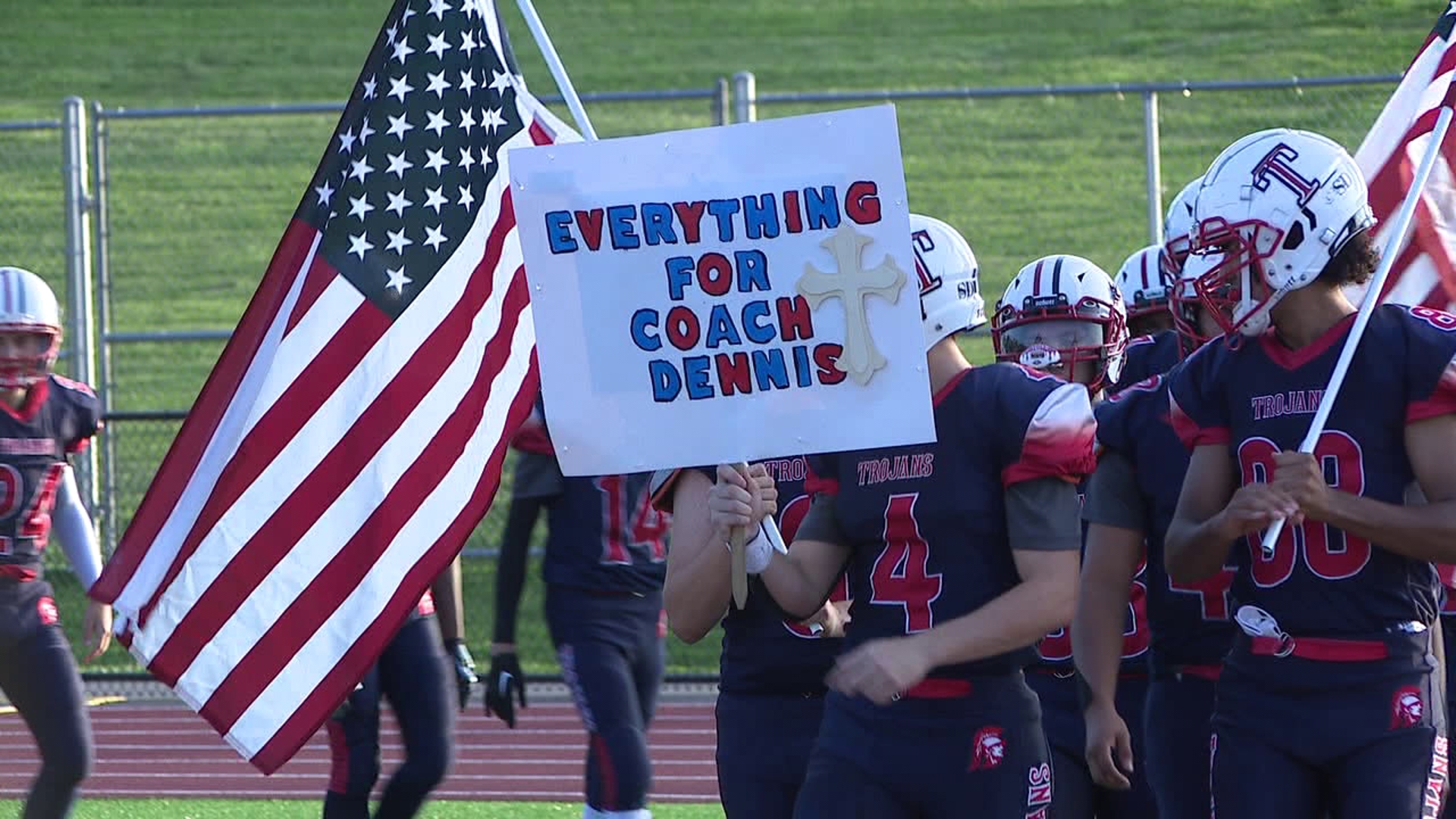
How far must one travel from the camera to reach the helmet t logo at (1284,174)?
457 cm

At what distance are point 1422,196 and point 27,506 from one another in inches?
185

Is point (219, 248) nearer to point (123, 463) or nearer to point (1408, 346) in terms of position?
point (123, 463)

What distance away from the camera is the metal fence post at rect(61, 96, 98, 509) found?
1250cm

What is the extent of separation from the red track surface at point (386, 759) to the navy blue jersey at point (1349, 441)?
534 cm

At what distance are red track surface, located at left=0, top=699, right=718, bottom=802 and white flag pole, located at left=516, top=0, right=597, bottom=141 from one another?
5.08m

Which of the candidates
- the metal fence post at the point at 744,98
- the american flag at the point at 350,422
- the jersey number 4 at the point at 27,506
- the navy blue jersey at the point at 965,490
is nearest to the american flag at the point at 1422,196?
the navy blue jersey at the point at 965,490

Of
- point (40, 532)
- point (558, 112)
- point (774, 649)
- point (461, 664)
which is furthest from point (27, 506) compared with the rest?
point (558, 112)

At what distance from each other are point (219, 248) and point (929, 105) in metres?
8.47

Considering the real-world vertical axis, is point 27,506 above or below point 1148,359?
below

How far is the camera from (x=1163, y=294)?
23.9 feet

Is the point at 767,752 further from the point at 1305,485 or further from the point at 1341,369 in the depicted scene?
the point at 1341,369

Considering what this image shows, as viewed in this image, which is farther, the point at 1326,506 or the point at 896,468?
the point at 896,468

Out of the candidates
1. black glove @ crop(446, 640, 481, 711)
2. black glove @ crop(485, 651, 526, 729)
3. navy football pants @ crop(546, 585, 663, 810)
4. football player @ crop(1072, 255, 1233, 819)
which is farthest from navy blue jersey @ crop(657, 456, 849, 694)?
black glove @ crop(446, 640, 481, 711)

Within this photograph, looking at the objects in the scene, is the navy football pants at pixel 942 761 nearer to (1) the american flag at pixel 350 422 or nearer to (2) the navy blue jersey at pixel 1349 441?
(2) the navy blue jersey at pixel 1349 441
